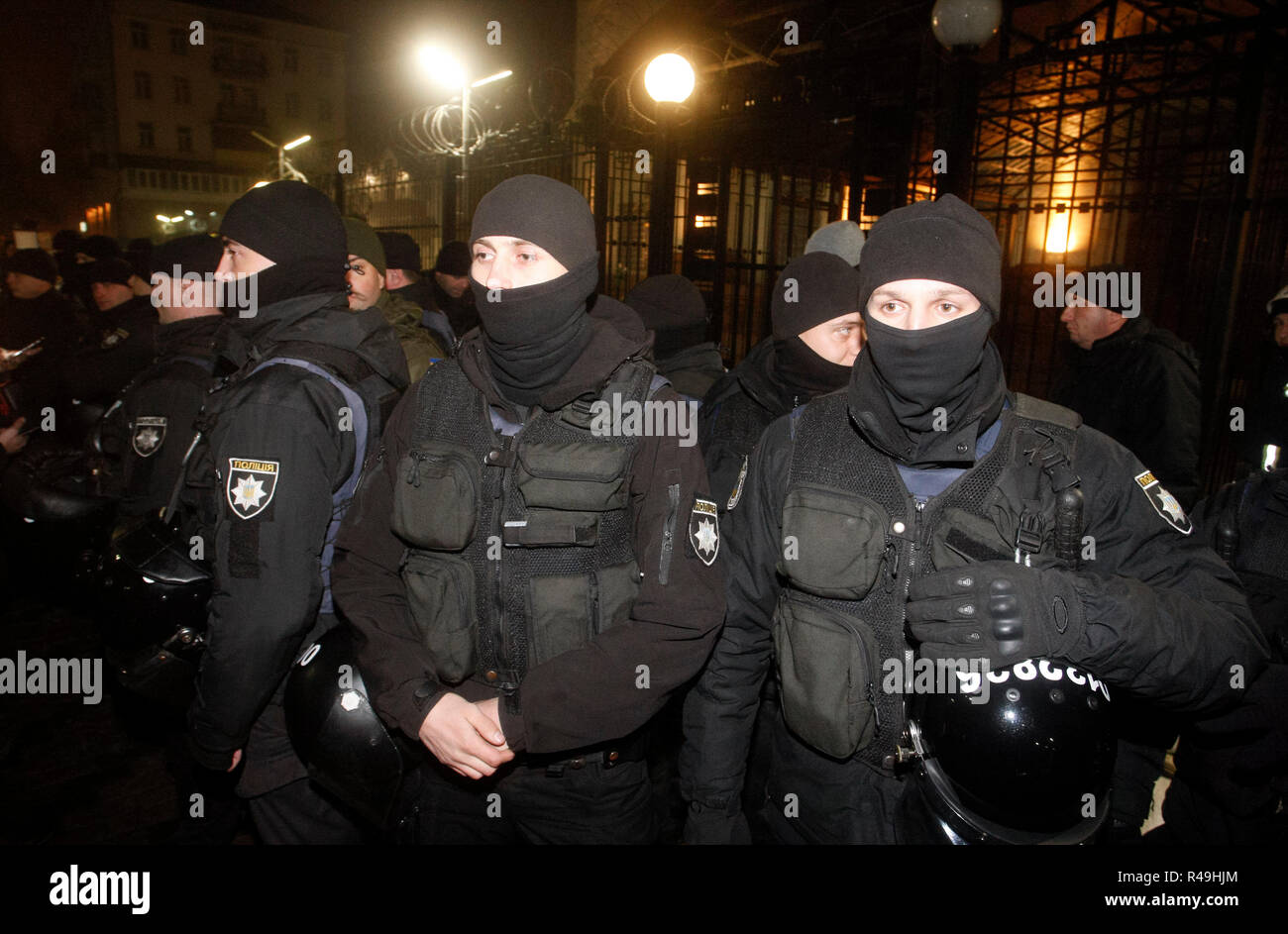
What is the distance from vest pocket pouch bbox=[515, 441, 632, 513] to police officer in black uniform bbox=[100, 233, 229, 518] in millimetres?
1652

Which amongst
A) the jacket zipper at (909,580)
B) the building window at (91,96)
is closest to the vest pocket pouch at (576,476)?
the jacket zipper at (909,580)

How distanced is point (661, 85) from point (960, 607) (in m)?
5.31

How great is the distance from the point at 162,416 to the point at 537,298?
1902 millimetres

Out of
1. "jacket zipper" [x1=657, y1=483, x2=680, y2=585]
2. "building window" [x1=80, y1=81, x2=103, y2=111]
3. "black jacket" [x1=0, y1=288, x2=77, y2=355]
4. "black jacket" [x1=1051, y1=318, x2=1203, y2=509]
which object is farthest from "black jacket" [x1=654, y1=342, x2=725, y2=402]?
"building window" [x1=80, y1=81, x2=103, y2=111]

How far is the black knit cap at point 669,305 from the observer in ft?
12.7

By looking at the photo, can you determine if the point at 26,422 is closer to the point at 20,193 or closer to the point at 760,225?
the point at 760,225

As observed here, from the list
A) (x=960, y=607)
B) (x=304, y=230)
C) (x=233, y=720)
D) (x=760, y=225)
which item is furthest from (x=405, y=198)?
(x=960, y=607)

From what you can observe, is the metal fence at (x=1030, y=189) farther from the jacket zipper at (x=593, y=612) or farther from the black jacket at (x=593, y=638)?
the jacket zipper at (x=593, y=612)

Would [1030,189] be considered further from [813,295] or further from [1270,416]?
[813,295]

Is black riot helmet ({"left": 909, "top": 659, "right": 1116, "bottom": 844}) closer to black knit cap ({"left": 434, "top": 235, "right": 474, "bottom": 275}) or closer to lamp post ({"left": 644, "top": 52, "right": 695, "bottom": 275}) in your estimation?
lamp post ({"left": 644, "top": 52, "right": 695, "bottom": 275})

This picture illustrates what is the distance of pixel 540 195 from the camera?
2.04 meters

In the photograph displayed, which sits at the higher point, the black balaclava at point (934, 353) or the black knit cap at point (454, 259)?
the black knit cap at point (454, 259)

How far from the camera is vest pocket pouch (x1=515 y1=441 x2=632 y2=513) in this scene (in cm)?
192

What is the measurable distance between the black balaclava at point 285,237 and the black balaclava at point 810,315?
5.81 feet
